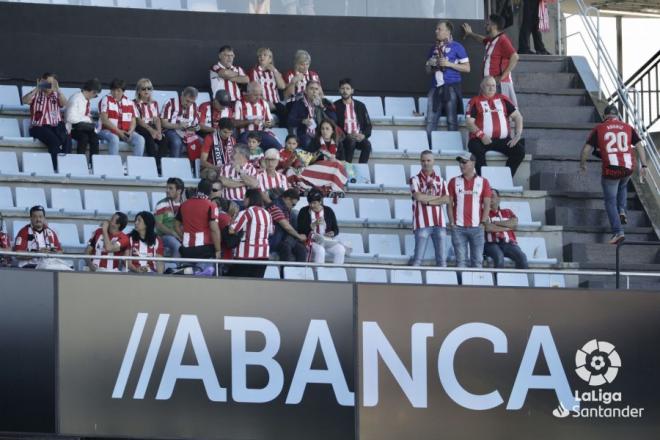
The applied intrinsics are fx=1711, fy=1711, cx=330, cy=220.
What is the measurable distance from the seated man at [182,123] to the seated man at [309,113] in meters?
1.00

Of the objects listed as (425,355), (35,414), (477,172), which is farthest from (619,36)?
(35,414)

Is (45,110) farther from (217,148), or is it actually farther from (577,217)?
(577,217)

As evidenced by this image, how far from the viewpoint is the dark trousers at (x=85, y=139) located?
57.2 feet

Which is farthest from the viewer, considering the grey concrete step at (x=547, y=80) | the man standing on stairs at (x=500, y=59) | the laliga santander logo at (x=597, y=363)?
the grey concrete step at (x=547, y=80)

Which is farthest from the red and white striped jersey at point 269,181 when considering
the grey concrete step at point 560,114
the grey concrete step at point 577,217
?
the grey concrete step at point 560,114

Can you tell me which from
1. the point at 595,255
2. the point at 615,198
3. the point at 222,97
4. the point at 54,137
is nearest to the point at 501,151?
the point at 615,198

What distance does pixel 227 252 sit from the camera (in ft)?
50.3

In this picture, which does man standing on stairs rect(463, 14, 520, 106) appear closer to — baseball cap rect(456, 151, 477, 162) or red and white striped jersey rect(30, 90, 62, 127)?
baseball cap rect(456, 151, 477, 162)

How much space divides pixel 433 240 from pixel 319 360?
9.42 ft

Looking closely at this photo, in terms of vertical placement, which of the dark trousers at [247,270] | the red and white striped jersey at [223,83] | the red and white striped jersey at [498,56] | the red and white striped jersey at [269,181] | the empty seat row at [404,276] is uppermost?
the red and white striped jersey at [498,56]

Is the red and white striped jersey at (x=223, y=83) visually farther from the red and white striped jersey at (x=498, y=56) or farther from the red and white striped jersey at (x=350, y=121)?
the red and white striped jersey at (x=498, y=56)

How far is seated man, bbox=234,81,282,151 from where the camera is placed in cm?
1781

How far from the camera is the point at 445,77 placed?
18.7 metres

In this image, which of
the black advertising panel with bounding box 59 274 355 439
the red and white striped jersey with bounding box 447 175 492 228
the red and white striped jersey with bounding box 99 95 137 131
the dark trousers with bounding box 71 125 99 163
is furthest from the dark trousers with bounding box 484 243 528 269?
the dark trousers with bounding box 71 125 99 163
